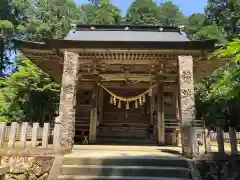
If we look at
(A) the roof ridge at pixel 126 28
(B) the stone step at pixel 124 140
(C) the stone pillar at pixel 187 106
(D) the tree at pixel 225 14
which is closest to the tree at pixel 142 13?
(D) the tree at pixel 225 14

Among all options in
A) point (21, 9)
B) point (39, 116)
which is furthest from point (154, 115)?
point (21, 9)

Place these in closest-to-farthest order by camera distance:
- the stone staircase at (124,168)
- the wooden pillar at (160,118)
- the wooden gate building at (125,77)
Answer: the stone staircase at (124,168)
the wooden gate building at (125,77)
the wooden pillar at (160,118)

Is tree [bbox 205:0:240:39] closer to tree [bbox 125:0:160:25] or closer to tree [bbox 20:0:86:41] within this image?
tree [bbox 125:0:160:25]

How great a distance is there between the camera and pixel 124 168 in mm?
5020

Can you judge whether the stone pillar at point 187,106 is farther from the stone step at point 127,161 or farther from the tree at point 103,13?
the tree at point 103,13

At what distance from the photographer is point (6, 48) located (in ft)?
104

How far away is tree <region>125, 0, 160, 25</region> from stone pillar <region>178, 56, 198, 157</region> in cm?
2432

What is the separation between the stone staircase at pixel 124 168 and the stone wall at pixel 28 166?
0.50 m

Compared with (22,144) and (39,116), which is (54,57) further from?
(39,116)

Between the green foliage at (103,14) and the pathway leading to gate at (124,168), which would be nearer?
the pathway leading to gate at (124,168)

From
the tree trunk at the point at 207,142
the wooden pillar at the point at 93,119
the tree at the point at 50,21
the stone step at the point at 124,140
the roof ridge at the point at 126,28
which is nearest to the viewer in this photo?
the tree trunk at the point at 207,142

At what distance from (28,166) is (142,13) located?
1193 inches

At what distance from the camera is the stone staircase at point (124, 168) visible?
488cm

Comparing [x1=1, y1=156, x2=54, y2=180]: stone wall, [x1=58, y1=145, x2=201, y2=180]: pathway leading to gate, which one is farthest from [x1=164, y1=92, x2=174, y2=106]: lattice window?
[x1=1, y1=156, x2=54, y2=180]: stone wall
